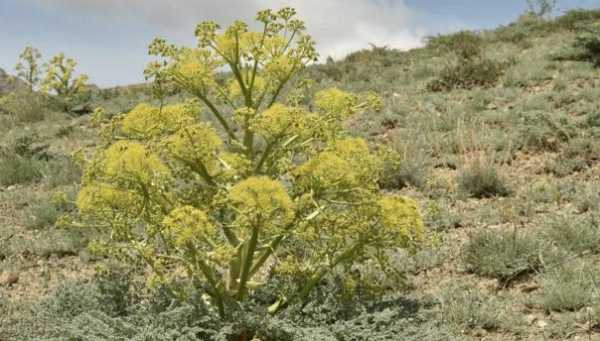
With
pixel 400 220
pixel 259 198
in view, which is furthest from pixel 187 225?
pixel 400 220

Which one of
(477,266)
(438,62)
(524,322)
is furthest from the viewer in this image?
(438,62)

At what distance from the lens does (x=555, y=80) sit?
10906 mm

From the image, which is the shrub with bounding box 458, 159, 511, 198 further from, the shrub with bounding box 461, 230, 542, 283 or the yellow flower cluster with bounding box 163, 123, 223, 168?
the yellow flower cluster with bounding box 163, 123, 223, 168

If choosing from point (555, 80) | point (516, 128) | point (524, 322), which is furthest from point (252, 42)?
point (555, 80)

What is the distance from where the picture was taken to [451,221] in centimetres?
627

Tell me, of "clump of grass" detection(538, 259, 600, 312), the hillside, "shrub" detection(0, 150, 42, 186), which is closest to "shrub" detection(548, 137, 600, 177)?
the hillside

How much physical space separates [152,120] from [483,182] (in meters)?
4.32

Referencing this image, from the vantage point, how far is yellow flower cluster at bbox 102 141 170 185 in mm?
3371

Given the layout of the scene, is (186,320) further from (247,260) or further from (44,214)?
(44,214)

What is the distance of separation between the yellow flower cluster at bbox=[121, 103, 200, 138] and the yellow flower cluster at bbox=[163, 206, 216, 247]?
0.54m

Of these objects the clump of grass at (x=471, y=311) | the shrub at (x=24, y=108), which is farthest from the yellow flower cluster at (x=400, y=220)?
the shrub at (x=24, y=108)

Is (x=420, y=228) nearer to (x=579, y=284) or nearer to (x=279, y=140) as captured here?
(x=279, y=140)

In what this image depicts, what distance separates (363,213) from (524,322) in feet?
4.89

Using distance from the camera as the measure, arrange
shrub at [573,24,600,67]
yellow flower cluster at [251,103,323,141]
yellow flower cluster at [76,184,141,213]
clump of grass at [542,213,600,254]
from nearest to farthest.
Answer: yellow flower cluster at [251,103,323,141] < yellow flower cluster at [76,184,141,213] < clump of grass at [542,213,600,254] < shrub at [573,24,600,67]
